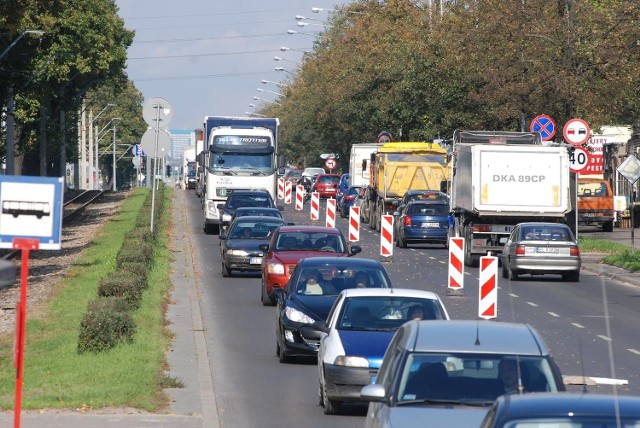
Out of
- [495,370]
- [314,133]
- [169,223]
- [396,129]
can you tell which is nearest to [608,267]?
[169,223]

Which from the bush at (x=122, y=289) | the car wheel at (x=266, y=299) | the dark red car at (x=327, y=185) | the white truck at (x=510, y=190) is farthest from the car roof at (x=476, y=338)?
the dark red car at (x=327, y=185)

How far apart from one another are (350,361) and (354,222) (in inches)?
1134

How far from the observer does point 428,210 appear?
44094mm

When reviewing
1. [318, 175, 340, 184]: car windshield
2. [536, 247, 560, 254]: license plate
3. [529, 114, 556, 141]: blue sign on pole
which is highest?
[529, 114, 556, 141]: blue sign on pole

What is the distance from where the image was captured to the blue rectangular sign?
1078 cm

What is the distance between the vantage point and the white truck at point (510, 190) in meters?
35.5

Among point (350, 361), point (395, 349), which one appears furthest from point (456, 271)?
point (395, 349)

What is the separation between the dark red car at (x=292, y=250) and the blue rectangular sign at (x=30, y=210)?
1384 centimetres

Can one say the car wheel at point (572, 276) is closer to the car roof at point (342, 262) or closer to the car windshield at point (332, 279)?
the car roof at point (342, 262)

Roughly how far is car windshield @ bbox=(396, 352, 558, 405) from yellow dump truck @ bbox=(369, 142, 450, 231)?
140 feet

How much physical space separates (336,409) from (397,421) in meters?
4.79

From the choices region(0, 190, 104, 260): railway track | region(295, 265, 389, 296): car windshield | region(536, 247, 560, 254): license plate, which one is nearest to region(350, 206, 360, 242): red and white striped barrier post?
region(0, 190, 104, 260): railway track

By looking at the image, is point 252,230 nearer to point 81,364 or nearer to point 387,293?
point 81,364

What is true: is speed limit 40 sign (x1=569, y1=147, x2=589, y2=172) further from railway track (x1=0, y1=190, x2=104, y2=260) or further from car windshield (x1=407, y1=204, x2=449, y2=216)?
railway track (x1=0, y1=190, x2=104, y2=260)
